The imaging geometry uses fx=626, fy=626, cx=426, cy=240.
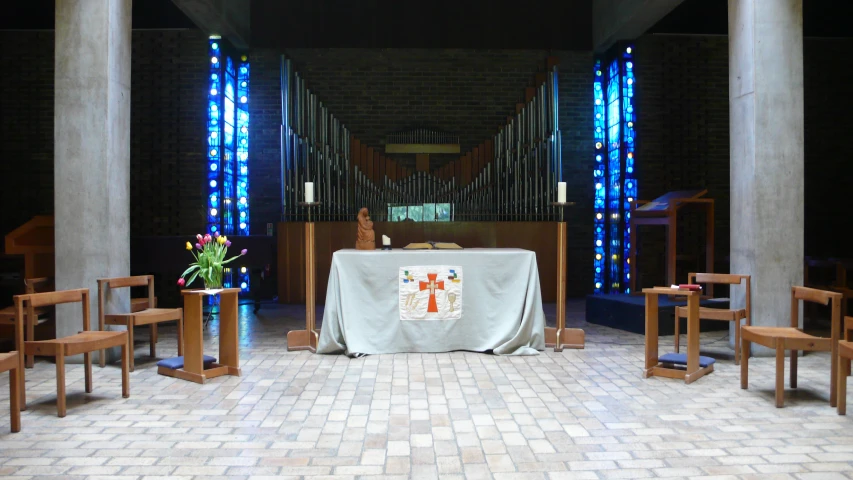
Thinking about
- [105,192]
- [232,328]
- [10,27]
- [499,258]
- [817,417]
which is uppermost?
[10,27]

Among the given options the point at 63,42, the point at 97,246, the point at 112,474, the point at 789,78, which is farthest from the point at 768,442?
the point at 63,42

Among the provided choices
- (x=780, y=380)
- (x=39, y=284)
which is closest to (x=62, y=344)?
(x=39, y=284)

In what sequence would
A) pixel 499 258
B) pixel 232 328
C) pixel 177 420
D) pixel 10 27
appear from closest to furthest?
pixel 177 420, pixel 232 328, pixel 499 258, pixel 10 27

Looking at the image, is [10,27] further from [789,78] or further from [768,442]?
[768,442]

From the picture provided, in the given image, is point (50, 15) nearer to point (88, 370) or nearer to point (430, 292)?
point (88, 370)

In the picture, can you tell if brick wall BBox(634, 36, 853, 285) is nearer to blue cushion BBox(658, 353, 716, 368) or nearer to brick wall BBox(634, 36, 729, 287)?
brick wall BBox(634, 36, 729, 287)

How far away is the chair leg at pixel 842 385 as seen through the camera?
345cm

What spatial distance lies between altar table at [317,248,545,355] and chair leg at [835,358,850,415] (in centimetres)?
224

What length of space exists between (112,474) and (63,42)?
368cm

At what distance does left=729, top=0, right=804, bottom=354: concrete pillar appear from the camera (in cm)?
508

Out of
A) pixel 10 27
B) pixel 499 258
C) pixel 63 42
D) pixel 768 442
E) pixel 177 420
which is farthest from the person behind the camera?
pixel 10 27

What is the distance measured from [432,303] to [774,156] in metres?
3.03

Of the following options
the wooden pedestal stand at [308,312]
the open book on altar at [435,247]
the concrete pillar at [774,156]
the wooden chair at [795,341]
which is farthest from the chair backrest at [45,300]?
the concrete pillar at [774,156]

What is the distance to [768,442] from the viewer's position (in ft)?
10.0
